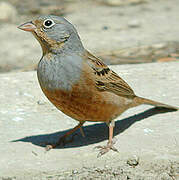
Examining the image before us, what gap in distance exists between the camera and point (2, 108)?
20.2 ft

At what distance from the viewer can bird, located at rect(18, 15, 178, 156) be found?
4.68 metres

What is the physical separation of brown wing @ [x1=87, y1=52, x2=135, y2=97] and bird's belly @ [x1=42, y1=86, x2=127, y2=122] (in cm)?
10

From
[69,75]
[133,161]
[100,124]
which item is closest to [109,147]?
[133,161]

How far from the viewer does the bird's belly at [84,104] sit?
4.67 metres

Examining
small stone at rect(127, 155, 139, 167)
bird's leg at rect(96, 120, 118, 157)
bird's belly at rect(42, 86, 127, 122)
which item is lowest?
bird's leg at rect(96, 120, 118, 157)

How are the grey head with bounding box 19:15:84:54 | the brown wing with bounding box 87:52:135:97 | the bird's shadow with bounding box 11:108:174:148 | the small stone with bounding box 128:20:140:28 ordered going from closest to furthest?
the grey head with bounding box 19:15:84:54
the brown wing with bounding box 87:52:135:97
the bird's shadow with bounding box 11:108:174:148
the small stone with bounding box 128:20:140:28

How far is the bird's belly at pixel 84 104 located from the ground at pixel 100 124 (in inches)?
14.5

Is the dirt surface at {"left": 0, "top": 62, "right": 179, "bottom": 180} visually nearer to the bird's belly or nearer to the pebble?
the bird's belly

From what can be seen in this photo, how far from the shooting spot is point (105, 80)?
16.6 feet

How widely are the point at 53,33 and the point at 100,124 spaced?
1557 mm

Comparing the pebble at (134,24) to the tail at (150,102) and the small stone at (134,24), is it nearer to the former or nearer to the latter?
the small stone at (134,24)

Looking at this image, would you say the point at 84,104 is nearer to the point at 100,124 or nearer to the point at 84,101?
the point at 84,101

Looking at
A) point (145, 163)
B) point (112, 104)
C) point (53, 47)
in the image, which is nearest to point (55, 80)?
point (53, 47)

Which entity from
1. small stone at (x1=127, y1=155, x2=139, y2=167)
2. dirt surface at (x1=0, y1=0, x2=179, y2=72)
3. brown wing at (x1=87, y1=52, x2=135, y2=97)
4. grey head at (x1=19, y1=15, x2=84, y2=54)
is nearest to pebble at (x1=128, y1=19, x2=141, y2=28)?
dirt surface at (x1=0, y1=0, x2=179, y2=72)
